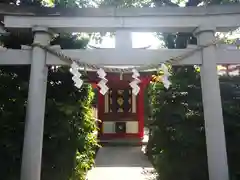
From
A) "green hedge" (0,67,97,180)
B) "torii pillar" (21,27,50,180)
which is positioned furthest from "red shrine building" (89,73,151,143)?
"torii pillar" (21,27,50,180)

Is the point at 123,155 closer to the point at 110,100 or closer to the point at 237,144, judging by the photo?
the point at 110,100

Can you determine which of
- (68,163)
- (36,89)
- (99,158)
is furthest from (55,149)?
(99,158)

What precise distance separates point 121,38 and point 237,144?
323 cm

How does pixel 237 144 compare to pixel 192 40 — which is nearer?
pixel 237 144

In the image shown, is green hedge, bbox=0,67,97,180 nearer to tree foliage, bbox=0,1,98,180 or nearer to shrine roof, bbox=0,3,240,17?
tree foliage, bbox=0,1,98,180

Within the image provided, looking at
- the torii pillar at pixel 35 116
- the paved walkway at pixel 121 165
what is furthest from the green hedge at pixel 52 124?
the paved walkway at pixel 121 165

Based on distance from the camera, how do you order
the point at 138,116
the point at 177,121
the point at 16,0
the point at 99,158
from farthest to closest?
the point at 138,116
the point at 99,158
the point at 16,0
the point at 177,121

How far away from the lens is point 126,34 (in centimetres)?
439

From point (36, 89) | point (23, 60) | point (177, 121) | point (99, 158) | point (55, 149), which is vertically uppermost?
point (23, 60)

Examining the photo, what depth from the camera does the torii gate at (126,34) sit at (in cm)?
411

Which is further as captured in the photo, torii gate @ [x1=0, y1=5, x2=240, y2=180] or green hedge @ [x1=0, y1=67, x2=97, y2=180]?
green hedge @ [x1=0, y1=67, x2=97, y2=180]

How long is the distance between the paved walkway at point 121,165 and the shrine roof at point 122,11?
5.00 metres

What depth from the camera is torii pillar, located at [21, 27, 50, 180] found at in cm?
394

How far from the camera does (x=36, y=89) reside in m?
4.09
